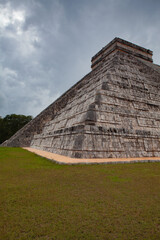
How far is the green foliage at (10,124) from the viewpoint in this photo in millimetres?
25922

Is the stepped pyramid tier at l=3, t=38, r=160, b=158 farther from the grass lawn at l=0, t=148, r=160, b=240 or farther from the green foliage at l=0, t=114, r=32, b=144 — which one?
the green foliage at l=0, t=114, r=32, b=144

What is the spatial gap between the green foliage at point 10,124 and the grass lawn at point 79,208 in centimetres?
2538

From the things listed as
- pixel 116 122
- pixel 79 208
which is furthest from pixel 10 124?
pixel 79 208

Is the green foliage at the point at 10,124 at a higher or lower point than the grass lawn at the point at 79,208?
higher

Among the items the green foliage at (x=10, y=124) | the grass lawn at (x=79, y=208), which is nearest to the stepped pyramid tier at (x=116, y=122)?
the grass lawn at (x=79, y=208)

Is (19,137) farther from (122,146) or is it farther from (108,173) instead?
(108,173)

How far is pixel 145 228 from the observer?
1645 millimetres

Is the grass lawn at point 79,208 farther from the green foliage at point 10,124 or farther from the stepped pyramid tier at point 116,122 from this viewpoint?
the green foliage at point 10,124

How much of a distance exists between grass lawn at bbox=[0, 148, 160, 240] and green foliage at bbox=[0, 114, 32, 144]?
25.4 meters

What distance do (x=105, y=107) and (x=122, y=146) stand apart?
198 centimetres

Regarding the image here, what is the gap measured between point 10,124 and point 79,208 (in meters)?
28.1

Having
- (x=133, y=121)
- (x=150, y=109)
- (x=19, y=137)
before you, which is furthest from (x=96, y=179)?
(x=19, y=137)

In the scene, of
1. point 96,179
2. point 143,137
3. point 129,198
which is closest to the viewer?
point 129,198

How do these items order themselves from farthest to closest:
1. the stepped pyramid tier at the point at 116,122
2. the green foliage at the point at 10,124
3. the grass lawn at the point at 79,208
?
the green foliage at the point at 10,124 → the stepped pyramid tier at the point at 116,122 → the grass lawn at the point at 79,208
